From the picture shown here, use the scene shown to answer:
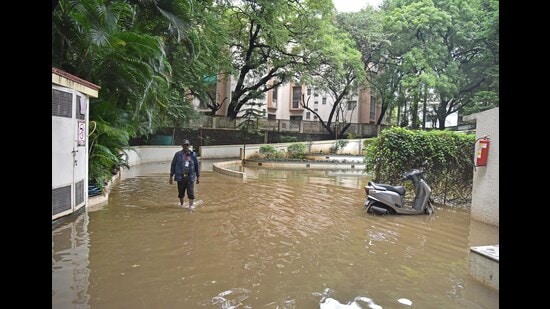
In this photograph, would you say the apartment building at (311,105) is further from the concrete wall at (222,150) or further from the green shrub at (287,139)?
the concrete wall at (222,150)

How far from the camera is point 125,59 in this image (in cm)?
1021

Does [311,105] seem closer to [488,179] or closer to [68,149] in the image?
Result: [488,179]

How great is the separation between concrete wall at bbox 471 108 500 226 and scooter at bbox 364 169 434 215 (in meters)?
1.03

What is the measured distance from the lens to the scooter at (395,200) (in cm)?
899

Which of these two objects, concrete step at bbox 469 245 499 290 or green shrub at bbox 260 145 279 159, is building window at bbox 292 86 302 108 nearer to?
green shrub at bbox 260 145 279 159

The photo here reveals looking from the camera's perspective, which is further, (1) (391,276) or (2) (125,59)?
(2) (125,59)

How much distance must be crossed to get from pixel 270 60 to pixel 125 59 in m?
19.6

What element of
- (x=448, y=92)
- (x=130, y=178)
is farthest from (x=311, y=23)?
(x=130, y=178)

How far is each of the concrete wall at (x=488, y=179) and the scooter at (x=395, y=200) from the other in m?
1.03

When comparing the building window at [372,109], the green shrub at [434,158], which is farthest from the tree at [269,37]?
the building window at [372,109]

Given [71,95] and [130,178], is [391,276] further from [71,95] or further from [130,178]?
[130,178]
